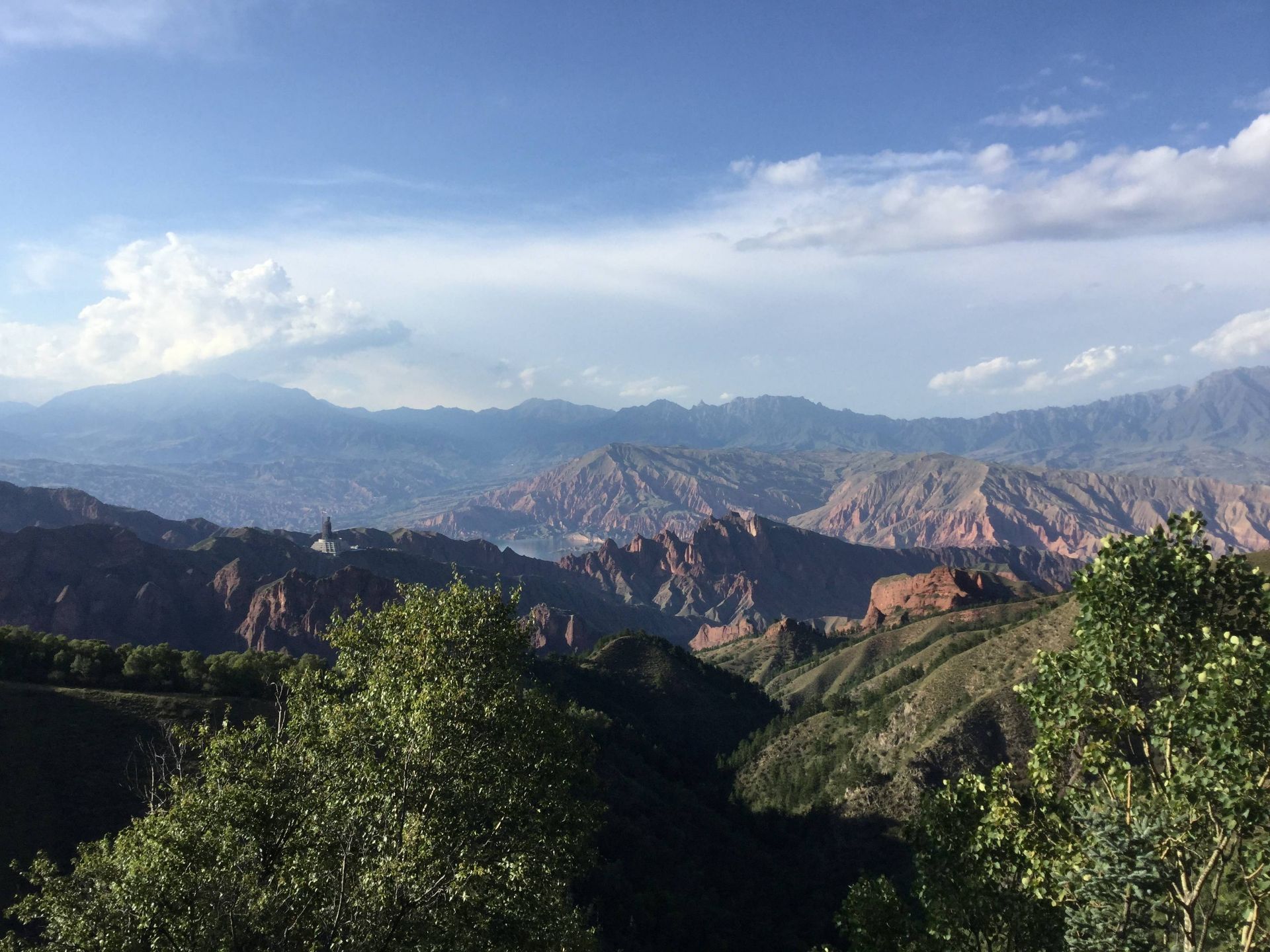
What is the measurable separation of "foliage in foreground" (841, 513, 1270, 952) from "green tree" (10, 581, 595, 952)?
976cm

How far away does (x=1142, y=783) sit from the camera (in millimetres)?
13320

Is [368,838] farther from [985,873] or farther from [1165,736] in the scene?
[1165,736]

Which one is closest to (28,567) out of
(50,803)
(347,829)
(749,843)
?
(50,803)

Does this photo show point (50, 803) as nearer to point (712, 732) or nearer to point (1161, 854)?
point (1161, 854)

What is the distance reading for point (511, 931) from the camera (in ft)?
58.0

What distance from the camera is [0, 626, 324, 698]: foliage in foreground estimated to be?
68.4m

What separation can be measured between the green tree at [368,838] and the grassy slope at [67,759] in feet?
125

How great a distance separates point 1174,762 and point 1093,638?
232cm

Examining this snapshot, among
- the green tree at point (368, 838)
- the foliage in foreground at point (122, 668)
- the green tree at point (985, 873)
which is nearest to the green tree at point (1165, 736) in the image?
the green tree at point (985, 873)

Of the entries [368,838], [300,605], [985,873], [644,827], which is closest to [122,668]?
[644,827]

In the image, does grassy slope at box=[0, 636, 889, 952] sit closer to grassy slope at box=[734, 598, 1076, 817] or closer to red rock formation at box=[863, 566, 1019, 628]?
grassy slope at box=[734, 598, 1076, 817]

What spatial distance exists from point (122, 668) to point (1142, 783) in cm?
8631

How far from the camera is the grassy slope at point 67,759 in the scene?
46938 mm

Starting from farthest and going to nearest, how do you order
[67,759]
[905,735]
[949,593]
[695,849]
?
[949,593]
[905,735]
[695,849]
[67,759]
